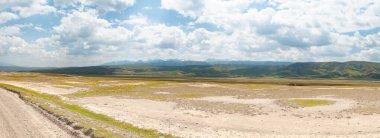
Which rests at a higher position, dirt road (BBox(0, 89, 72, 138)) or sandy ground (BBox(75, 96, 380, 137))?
dirt road (BBox(0, 89, 72, 138))

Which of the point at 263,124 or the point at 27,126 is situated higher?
the point at 27,126

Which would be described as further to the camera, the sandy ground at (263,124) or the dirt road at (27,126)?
the sandy ground at (263,124)

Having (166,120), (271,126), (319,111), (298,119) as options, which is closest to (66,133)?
(166,120)

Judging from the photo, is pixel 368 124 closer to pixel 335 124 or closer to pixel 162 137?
pixel 335 124

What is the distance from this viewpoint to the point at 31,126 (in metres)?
33.2

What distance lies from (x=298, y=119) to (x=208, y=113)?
11.8 metres

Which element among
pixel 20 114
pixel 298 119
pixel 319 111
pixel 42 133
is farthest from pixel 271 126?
pixel 20 114

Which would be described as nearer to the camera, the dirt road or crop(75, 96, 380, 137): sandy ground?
the dirt road

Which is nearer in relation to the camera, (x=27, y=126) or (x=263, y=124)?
(x=27, y=126)

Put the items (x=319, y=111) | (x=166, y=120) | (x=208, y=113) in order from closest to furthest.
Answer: (x=166, y=120)
(x=208, y=113)
(x=319, y=111)

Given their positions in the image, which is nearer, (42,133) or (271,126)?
(42,133)

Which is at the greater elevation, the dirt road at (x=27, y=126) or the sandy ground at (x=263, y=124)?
the dirt road at (x=27, y=126)

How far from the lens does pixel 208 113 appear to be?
154ft

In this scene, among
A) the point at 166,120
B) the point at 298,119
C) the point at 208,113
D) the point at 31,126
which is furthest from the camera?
the point at 208,113
